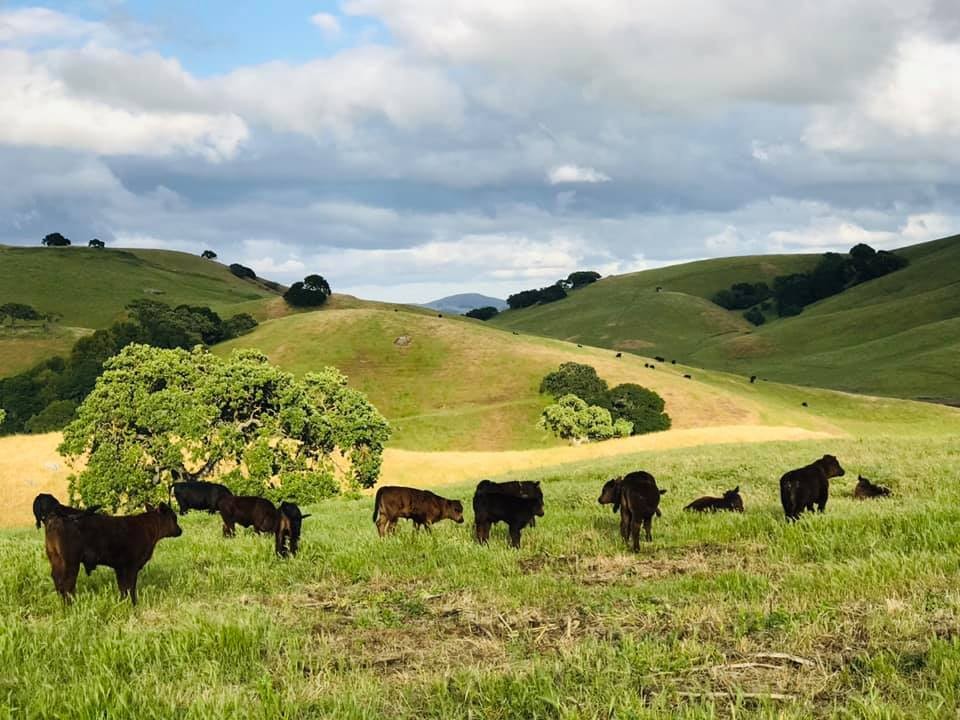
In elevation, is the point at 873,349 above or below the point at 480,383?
above

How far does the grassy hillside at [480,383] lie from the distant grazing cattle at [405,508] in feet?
253

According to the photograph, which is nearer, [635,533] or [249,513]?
[635,533]

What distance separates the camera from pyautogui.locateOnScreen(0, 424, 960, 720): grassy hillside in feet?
17.7

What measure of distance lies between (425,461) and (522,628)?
59.1 m

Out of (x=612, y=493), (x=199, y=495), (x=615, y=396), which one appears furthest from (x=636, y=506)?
(x=615, y=396)

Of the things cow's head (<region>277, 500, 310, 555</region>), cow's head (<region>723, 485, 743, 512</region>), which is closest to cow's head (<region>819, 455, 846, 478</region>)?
cow's head (<region>723, 485, 743, 512</region>)

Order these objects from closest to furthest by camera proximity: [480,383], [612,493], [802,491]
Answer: [802,491] < [612,493] < [480,383]

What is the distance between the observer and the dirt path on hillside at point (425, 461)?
53.6m

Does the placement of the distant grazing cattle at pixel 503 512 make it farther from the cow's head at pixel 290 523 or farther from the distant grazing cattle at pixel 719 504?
the distant grazing cattle at pixel 719 504

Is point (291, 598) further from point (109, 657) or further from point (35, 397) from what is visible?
point (35, 397)

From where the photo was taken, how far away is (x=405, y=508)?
51.8 ft

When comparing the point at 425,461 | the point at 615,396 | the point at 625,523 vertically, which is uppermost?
the point at 615,396

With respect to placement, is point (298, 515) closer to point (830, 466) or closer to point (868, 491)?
point (830, 466)

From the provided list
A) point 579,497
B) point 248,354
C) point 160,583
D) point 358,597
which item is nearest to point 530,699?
point 358,597
